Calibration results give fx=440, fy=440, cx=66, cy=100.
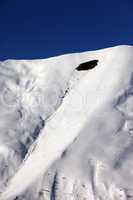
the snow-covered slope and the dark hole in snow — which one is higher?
the dark hole in snow

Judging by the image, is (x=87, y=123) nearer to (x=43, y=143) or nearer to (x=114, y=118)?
(x=114, y=118)

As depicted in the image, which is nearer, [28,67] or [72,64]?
[72,64]

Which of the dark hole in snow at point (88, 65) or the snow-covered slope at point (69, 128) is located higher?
the dark hole in snow at point (88, 65)

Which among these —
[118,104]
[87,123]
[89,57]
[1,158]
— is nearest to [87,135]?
[87,123]

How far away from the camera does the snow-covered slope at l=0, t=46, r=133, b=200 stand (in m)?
30.2

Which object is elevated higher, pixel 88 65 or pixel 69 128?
pixel 88 65

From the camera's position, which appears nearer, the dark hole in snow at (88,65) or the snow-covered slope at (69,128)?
the snow-covered slope at (69,128)

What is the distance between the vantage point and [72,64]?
57.6 meters

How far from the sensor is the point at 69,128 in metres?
38.8

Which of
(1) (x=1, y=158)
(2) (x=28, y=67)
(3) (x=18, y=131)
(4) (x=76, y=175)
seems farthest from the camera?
(2) (x=28, y=67)

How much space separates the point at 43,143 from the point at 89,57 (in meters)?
18.9

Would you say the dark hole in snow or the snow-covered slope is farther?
the dark hole in snow

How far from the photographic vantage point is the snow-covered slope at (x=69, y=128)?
30.2m

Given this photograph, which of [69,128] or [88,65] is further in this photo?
[88,65]
